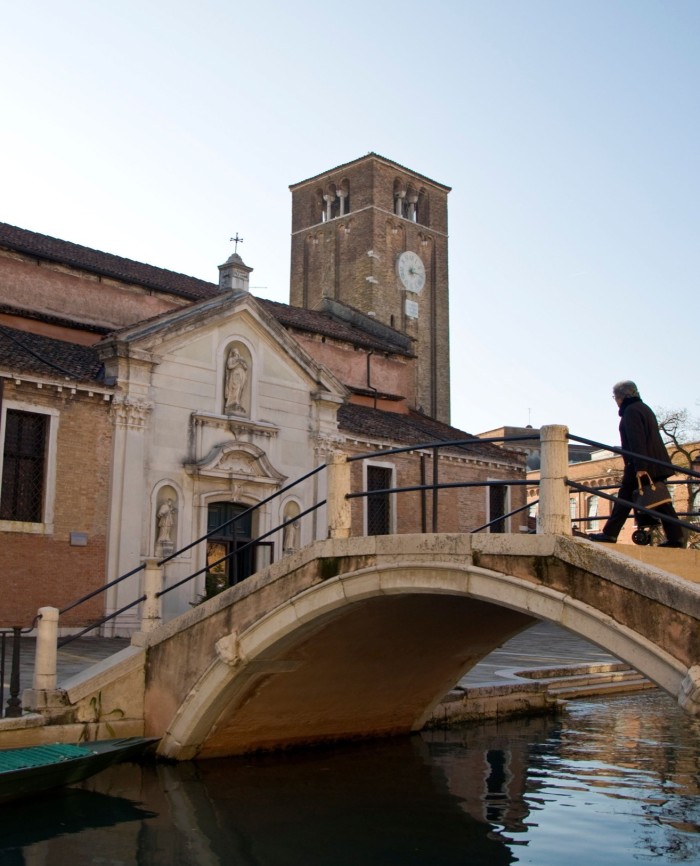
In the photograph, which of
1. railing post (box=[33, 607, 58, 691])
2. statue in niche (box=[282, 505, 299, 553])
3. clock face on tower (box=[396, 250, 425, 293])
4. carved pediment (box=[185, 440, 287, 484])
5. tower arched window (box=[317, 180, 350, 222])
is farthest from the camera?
tower arched window (box=[317, 180, 350, 222])

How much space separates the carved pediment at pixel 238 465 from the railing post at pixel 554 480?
528 inches

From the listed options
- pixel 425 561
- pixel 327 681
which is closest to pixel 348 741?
pixel 327 681

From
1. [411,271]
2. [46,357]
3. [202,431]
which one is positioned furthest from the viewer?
[411,271]

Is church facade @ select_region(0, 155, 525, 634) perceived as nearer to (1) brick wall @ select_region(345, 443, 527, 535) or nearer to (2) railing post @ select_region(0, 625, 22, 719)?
(1) brick wall @ select_region(345, 443, 527, 535)

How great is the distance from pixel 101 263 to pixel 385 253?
23713 mm

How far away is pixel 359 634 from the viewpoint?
10312mm

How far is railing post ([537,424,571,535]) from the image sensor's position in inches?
288

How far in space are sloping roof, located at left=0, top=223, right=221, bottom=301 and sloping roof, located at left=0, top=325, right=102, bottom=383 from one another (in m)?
2.69

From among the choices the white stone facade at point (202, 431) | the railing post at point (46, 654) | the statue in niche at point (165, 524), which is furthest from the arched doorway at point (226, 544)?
the railing post at point (46, 654)

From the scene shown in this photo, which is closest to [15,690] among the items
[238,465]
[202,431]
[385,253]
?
[202,431]

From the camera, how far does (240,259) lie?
27.2 m

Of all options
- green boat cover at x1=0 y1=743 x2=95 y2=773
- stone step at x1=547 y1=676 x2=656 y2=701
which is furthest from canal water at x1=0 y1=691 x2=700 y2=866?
stone step at x1=547 y1=676 x2=656 y2=701

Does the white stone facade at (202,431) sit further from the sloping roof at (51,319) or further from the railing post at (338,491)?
the railing post at (338,491)

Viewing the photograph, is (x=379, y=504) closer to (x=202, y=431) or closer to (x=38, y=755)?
(x=202, y=431)
